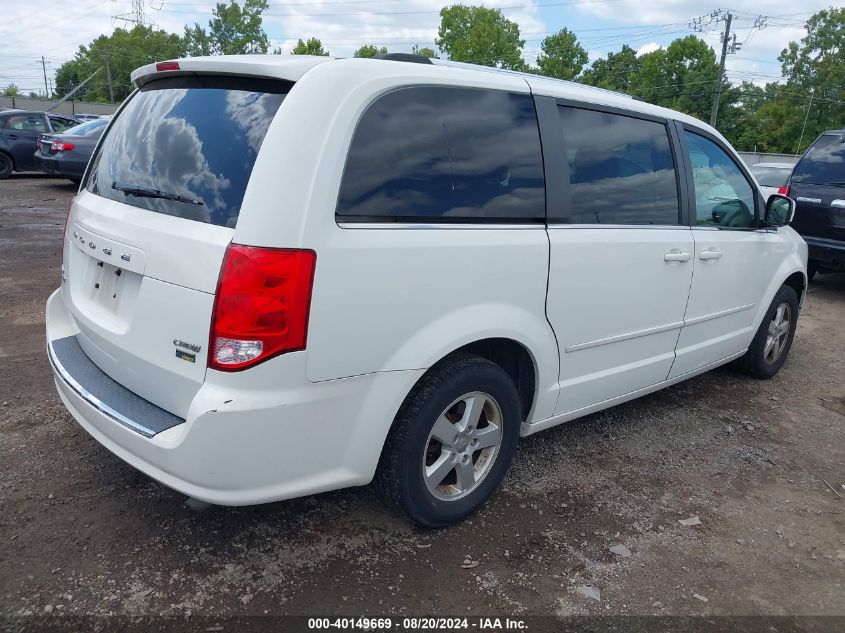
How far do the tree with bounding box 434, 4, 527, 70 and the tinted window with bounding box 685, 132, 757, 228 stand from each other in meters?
57.6

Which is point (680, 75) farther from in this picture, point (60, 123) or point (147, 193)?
point (147, 193)

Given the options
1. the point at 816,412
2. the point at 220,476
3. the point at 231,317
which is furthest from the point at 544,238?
the point at 816,412

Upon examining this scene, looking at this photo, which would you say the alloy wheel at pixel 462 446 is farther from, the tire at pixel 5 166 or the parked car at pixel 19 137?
the tire at pixel 5 166

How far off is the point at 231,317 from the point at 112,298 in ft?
2.47

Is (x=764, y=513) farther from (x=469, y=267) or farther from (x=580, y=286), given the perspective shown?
(x=469, y=267)

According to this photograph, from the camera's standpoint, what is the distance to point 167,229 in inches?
92.8

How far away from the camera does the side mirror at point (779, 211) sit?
177 inches

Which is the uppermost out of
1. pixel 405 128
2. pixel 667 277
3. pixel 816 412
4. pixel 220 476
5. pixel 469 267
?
pixel 405 128

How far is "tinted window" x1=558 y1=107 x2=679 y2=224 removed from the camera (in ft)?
10.3

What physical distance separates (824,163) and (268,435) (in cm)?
831

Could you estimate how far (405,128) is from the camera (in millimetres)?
2510

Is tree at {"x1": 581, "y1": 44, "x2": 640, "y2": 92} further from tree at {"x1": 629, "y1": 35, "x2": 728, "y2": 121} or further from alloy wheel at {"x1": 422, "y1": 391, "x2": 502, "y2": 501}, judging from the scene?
alloy wheel at {"x1": 422, "y1": 391, "x2": 502, "y2": 501}

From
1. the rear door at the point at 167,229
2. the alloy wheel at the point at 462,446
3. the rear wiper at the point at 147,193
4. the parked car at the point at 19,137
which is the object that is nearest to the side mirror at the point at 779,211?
the alloy wheel at the point at 462,446

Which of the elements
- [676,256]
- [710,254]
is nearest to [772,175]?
[710,254]
